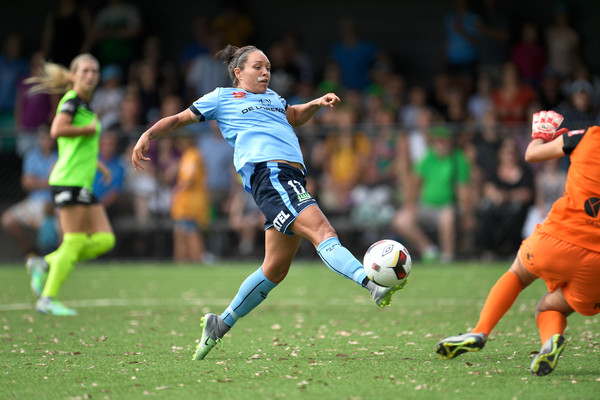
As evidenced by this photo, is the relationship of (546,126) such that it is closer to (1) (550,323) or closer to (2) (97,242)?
(1) (550,323)

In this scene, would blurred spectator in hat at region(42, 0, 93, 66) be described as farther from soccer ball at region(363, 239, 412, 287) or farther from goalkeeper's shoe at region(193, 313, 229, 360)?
soccer ball at region(363, 239, 412, 287)

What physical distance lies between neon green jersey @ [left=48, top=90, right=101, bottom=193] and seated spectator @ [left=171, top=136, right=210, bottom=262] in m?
5.63

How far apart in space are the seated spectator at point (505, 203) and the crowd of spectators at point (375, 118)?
0.7 inches

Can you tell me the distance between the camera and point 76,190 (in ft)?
26.1

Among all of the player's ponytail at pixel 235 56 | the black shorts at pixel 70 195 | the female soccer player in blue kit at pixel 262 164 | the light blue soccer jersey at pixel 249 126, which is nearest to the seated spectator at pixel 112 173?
the black shorts at pixel 70 195

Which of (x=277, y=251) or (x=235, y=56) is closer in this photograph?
(x=277, y=251)

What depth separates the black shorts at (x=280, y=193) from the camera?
5.17 meters

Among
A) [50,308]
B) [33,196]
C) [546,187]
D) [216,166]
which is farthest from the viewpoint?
[216,166]

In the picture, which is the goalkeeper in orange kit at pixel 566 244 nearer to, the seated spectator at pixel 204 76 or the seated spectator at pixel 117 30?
the seated spectator at pixel 204 76

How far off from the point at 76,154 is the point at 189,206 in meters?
5.75

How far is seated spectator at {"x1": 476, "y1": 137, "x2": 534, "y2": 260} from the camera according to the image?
504 inches

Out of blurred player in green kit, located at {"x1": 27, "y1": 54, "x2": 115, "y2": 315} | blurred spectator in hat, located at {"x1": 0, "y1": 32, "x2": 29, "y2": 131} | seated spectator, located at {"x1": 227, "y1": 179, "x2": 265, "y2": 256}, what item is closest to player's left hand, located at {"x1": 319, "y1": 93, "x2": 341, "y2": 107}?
blurred player in green kit, located at {"x1": 27, "y1": 54, "x2": 115, "y2": 315}

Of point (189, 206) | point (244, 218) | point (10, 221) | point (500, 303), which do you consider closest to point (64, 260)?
point (500, 303)

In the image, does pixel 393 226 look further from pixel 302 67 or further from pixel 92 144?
pixel 92 144
